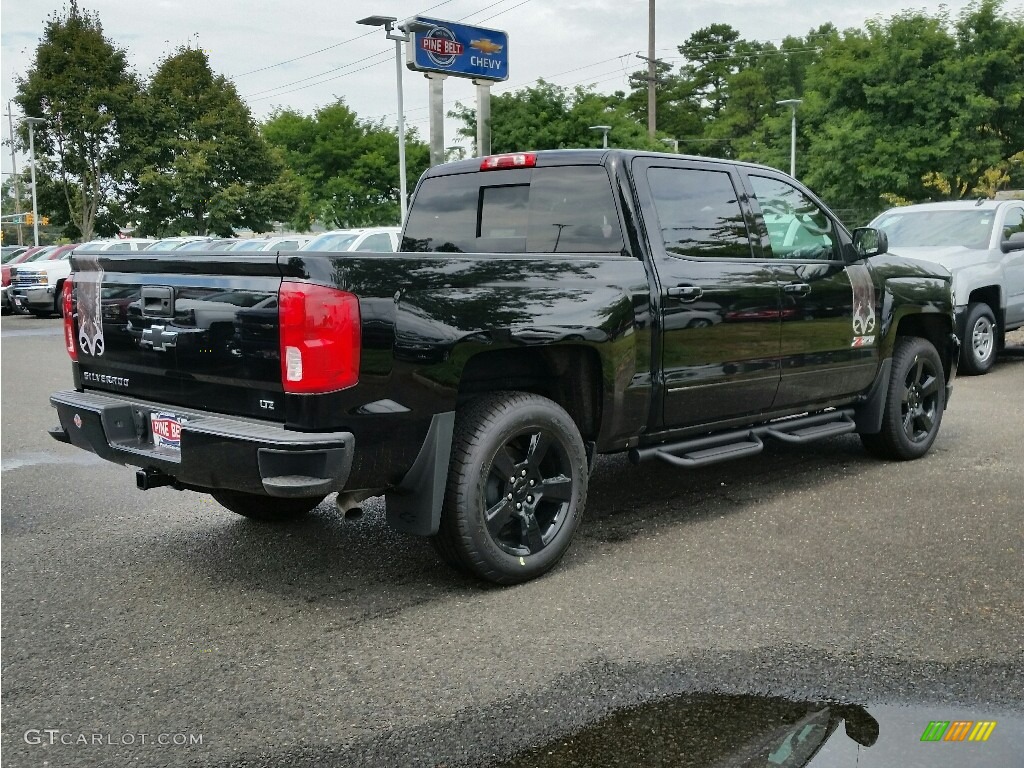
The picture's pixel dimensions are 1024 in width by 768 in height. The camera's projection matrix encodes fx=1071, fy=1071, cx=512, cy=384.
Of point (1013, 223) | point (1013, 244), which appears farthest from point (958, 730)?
point (1013, 223)

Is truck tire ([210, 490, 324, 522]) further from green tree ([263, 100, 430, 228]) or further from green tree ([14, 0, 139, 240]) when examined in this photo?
green tree ([263, 100, 430, 228])

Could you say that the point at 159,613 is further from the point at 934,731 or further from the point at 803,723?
the point at 934,731

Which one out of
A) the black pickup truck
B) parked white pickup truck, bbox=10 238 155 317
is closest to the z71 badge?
the black pickup truck

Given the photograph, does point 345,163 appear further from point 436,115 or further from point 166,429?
point 166,429

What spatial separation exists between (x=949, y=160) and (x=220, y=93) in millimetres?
27484

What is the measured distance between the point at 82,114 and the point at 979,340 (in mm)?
36797

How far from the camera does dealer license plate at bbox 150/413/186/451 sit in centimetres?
420

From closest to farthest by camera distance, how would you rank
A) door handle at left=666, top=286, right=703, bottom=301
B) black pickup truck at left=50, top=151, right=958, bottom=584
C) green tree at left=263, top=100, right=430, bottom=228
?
black pickup truck at left=50, top=151, right=958, bottom=584 < door handle at left=666, top=286, right=703, bottom=301 < green tree at left=263, top=100, right=430, bottom=228

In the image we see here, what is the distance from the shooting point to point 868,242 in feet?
21.1

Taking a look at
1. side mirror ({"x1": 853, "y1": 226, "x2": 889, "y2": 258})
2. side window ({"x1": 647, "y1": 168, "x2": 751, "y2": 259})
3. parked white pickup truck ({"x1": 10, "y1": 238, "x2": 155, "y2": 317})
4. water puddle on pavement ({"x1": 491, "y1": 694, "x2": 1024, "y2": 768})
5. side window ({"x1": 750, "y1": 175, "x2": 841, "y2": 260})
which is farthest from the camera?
parked white pickup truck ({"x1": 10, "y1": 238, "x2": 155, "y2": 317})

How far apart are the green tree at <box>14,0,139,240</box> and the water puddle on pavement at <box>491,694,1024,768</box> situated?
1627 inches

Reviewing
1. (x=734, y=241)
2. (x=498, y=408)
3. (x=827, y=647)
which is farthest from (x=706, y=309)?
(x=827, y=647)

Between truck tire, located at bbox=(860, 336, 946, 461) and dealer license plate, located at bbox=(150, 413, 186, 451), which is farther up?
dealer license plate, located at bbox=(150, 413, 186, 451)

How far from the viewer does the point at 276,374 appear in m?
3.92
